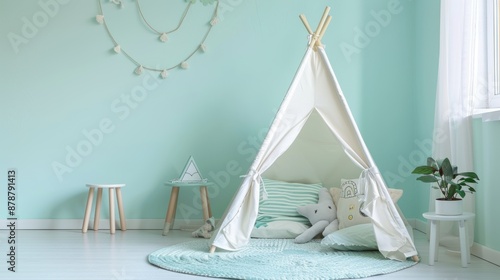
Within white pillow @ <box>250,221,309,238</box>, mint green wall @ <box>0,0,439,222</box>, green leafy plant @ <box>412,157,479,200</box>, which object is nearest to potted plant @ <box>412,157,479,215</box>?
green leafy plant @ <box>412,157,479,200</box>

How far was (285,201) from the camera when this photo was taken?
435 cm

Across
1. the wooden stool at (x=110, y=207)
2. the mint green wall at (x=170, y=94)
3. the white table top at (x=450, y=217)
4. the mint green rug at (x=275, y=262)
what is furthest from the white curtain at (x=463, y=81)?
the wooden stool at (x=110, y=207)

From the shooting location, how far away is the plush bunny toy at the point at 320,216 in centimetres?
398

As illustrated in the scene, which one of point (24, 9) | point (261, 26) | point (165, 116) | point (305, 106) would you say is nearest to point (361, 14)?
point (261, 26)

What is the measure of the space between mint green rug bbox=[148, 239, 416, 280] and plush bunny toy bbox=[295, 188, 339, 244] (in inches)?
6.1

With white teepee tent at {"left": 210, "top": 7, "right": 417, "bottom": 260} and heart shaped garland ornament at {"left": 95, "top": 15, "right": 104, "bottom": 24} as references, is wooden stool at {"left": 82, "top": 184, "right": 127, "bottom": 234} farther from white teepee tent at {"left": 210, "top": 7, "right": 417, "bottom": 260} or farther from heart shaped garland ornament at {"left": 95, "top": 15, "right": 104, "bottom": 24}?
heart shaped garland ornament at {"left": 95, "top": 15, "right": 104, "bottom": 24}

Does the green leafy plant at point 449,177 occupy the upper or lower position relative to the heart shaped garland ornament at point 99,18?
lower

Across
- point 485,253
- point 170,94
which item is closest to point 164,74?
point 170,94

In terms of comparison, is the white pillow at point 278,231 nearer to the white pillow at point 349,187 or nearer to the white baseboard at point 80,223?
the white pillow at point 349,187

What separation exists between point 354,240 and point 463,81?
1045mm

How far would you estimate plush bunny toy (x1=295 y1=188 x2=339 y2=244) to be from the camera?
398 centimetres

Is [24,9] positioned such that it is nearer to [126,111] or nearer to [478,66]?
[126,111]

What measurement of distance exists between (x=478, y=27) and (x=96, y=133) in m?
2.69

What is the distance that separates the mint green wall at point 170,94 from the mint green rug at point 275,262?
1089 mm
